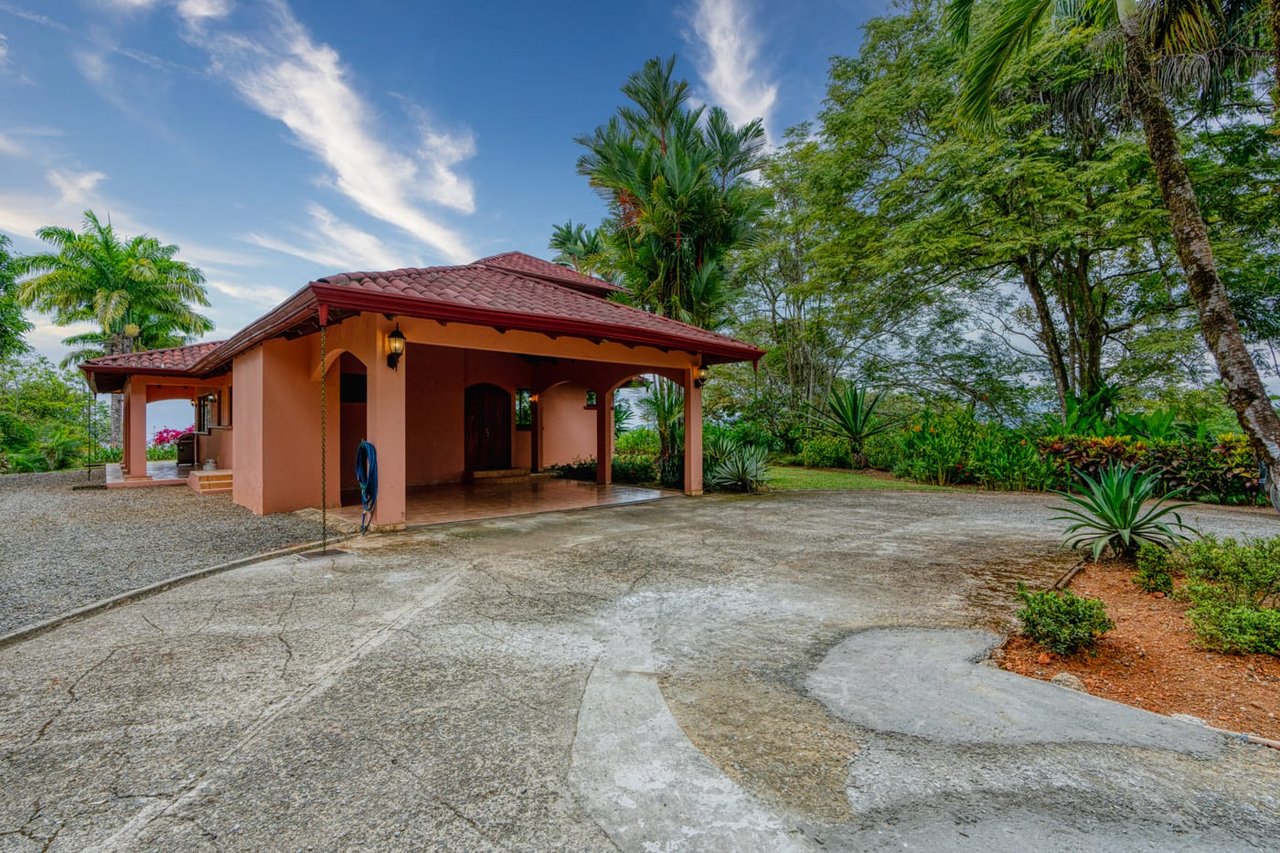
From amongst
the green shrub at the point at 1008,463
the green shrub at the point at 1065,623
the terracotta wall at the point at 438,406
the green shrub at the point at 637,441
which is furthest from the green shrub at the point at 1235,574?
the green shrub at the point at 637,441

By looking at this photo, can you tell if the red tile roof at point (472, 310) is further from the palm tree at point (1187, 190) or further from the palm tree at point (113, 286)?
the palm tree at point (113, 286)

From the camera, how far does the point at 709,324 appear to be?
478 inches

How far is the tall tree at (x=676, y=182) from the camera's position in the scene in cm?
1076

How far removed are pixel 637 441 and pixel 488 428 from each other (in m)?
7.37

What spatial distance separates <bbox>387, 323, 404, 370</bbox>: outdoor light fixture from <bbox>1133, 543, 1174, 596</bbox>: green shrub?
7617mm

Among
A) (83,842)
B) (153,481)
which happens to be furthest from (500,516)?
(153,481)

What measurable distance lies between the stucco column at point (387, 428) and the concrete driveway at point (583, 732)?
2428 mm

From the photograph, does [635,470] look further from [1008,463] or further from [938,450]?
[1008,463]

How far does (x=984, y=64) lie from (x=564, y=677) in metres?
6.26

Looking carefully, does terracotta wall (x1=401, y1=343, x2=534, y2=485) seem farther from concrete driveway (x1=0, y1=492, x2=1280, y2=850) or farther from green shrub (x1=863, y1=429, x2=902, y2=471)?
green shrub (x1=863, y1=429, x2=902, y2=471)

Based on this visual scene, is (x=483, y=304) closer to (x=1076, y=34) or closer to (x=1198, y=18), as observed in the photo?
(x=1198, y=18)

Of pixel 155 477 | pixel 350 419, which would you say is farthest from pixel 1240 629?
pixel 155 477

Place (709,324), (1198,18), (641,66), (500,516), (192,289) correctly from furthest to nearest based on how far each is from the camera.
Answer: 1. (192,289)
2. (709,324)
3. (641,66)
4. (500,516)
5. (1198,18)

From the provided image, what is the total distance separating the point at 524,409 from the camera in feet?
46.5
